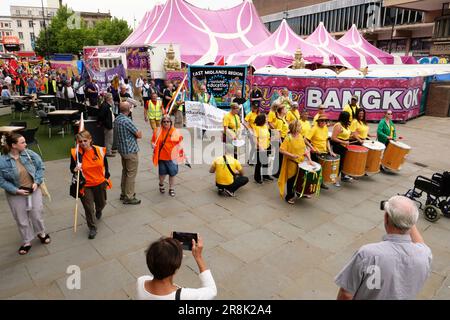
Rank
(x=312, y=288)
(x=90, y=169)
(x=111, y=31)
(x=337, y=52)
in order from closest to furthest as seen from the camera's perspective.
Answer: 1. (x=312, y=288)
2. (x=90, y=169)
3. (x=337, y=52)
4. (x=111, y=31)

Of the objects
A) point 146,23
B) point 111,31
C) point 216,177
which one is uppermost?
point 111,31

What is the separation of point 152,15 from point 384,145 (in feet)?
87.5

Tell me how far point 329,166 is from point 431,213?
1.93m

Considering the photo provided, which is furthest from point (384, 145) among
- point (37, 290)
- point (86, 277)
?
point (37, 290)

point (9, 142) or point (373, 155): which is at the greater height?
point (9, 142)

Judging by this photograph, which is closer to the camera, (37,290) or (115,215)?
(37,290)

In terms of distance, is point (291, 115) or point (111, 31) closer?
point (291, 115)

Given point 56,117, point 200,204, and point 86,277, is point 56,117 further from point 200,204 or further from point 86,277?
point 86,277

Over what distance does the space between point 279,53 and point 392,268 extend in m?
20.7

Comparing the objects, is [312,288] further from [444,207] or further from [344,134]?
[344,134]

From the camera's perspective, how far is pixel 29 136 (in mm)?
8727

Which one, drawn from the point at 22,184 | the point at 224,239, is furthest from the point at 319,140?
the point at 22,184

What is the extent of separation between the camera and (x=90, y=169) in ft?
16.3

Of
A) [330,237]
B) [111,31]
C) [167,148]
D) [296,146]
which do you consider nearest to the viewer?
[330,237]
